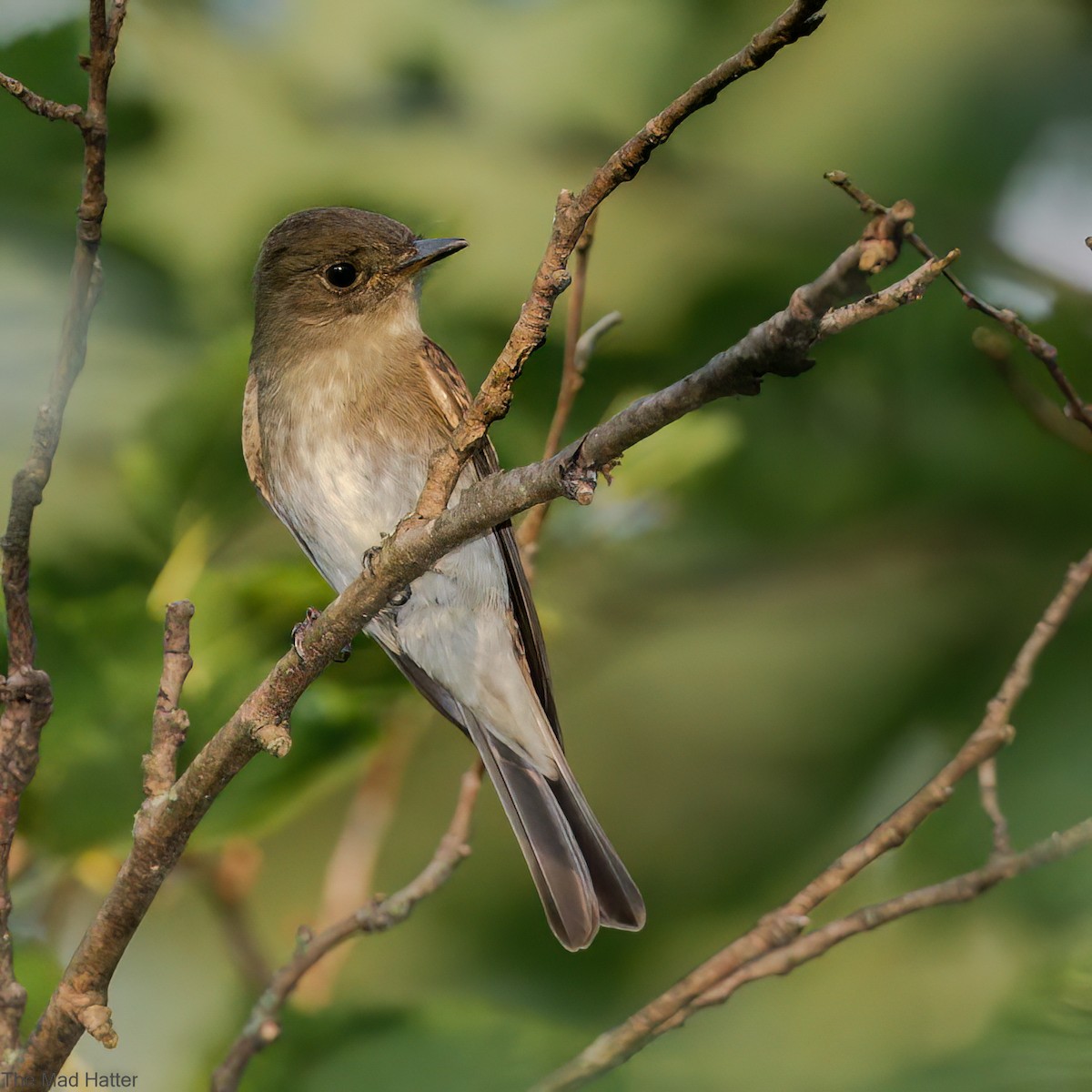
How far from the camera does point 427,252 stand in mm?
3621

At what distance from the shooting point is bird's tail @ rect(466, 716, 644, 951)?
3.40 metres

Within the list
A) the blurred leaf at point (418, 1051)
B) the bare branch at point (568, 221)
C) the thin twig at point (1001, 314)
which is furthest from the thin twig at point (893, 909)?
the bare branch at point (568, 221)

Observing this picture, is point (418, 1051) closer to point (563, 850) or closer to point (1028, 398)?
point (563, 850)

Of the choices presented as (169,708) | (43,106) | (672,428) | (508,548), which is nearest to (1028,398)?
(672,428)

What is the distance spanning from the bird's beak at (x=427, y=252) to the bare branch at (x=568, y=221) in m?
1.28

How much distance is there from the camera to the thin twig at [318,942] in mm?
2648

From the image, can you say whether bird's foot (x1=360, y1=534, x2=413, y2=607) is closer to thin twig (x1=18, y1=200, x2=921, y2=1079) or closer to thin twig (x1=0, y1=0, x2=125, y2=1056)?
thin twig (x1=18, y1=200, x2=921, y2=1079)

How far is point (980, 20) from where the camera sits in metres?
4.58

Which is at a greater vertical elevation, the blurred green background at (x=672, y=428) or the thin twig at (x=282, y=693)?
the blurred green background at (x=672, y=428)

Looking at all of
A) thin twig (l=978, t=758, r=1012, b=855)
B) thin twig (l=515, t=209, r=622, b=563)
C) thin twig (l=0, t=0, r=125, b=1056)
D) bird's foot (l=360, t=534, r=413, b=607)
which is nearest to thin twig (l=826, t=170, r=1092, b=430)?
thin twig (l=978, t=758, r=1012, b=855)

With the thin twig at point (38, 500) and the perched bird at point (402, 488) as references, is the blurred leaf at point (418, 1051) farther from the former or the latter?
the thin twig at point (38, 500)

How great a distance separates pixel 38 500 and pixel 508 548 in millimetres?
1516

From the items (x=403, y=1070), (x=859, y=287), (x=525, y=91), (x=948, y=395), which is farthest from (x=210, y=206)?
(x=859, y=287)

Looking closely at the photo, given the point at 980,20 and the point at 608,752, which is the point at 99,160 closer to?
the point at 980,20
